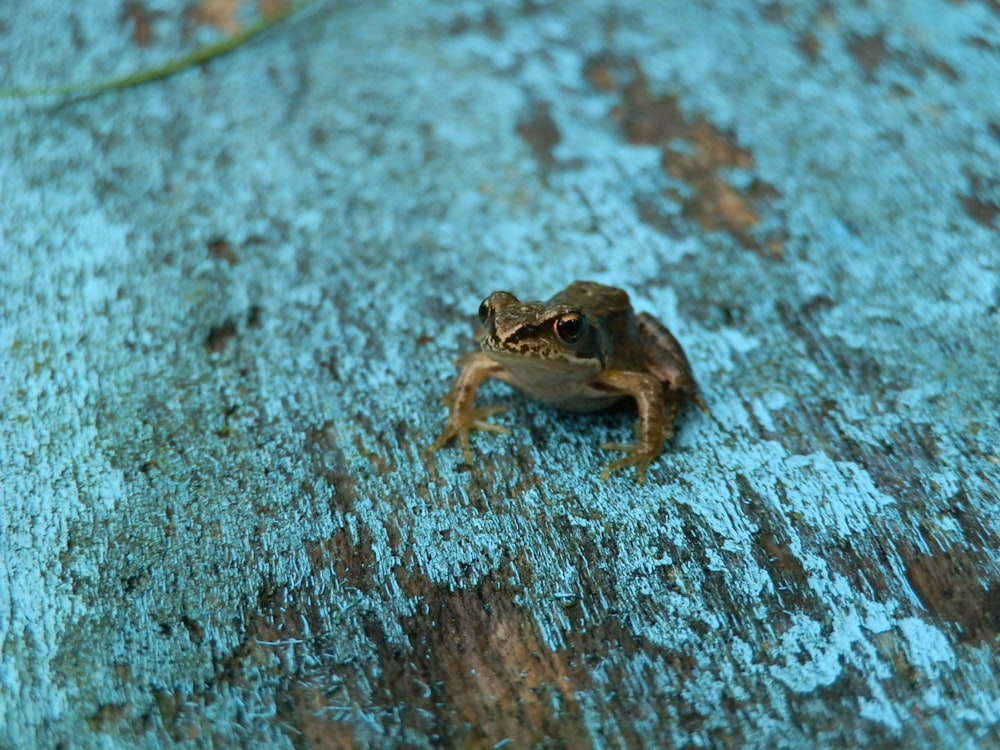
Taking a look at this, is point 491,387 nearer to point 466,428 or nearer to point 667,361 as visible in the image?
point 466,428

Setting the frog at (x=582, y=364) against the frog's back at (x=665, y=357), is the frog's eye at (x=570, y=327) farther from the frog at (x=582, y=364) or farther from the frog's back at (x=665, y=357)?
the frog's back at (x=665, y=357)

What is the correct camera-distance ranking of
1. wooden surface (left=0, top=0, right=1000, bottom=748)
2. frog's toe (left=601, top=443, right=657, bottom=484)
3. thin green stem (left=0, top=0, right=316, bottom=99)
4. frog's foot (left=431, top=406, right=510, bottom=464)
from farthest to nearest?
thin green stem (left=0, top=0, right=316, bottom=99) → frog's foot (left=431, top=406, right=510, bottom=464) → frog's toe (left=601, top=443, right=657, bottom=484) → wooden surface (left=0, top=0, right=1000, bottom=748)

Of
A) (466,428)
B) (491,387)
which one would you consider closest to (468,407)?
(466,428)

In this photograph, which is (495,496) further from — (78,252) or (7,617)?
(78,252)

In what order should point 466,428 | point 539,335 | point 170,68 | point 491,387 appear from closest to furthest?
1. point 539,335
2. point 466,428
3. point 491,387
4. point 170,68

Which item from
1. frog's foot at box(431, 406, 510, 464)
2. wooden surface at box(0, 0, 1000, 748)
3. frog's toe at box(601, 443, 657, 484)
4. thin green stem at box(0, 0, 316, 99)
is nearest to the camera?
wooden surface at box(0, 0, 1000, 748)

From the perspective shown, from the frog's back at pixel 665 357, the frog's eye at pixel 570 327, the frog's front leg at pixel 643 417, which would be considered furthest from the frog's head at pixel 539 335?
the frog's back at pixel 665 357

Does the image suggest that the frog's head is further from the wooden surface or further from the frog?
the wooden surface

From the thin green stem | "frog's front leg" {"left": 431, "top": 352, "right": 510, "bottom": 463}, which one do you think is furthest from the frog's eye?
the thin green stem
